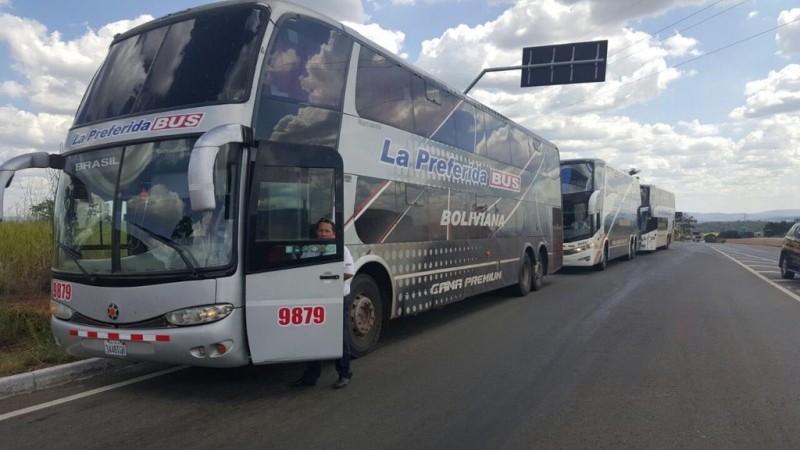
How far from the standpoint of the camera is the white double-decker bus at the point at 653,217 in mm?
31609

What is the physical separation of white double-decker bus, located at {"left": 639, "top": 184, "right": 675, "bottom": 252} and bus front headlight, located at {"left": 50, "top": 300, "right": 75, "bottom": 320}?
28.4 m

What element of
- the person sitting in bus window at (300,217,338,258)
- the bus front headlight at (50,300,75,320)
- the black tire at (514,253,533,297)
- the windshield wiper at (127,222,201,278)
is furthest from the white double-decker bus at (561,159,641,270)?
the bus front headlight at (50,300,75,320)

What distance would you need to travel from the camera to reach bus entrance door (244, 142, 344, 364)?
5.32 metres

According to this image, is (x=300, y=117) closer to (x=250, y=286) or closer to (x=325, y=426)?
(x=250, y=286)

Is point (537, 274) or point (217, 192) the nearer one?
point (217, 192)

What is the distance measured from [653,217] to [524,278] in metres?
23.1

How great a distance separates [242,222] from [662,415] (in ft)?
13.7

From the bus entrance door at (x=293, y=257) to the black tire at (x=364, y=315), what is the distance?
1.16 meters

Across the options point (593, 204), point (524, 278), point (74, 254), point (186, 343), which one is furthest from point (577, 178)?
point (74, 254)

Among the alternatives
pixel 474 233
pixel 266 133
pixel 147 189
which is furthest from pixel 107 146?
pixel 474 233

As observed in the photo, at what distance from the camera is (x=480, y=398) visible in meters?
5.55

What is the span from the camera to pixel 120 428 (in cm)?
477

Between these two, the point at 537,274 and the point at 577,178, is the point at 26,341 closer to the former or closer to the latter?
the point at 537,274

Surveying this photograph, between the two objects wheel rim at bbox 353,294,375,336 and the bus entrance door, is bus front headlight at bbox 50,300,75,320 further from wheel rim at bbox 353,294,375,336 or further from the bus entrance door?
wheel rim at bbox 353,294,375,336
